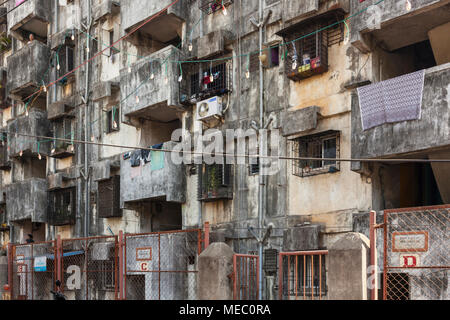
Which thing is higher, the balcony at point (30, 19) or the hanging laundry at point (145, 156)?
the balcony at point (30, 19)

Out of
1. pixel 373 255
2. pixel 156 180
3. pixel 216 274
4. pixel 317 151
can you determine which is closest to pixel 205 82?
pixel 156 180

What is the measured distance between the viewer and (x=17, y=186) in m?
26.1

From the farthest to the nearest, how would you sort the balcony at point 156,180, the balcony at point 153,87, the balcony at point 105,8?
1. the balcony at point 105,8
2. the balcony at point 153,87
3. the balcony at point 156,180

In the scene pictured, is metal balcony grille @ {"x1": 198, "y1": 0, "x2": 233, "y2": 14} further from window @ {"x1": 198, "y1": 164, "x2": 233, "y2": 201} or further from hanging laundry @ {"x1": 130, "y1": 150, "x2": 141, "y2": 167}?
hanging laundry @ {"x1": 130, "y1": 150, "x2": 141, "y2": 167}

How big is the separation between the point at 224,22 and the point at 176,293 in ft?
27.6

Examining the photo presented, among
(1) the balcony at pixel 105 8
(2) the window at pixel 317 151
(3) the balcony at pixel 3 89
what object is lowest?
(2) the window at pixel 317 151

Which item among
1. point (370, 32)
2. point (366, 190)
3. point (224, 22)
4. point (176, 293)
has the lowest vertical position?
point (176, 293)

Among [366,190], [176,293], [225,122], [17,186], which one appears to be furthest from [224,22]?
[17,186]

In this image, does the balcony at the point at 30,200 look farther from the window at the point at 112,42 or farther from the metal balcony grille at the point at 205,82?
the metal balcony grille at the point at 205,82

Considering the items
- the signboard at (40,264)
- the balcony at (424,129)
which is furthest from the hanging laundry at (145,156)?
the balcony at (424,129)

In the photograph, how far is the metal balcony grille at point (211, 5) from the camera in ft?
60.5

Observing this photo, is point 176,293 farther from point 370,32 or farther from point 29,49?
point 29,49

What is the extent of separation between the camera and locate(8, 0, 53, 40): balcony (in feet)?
84.8

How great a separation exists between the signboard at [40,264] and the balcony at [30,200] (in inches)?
254
